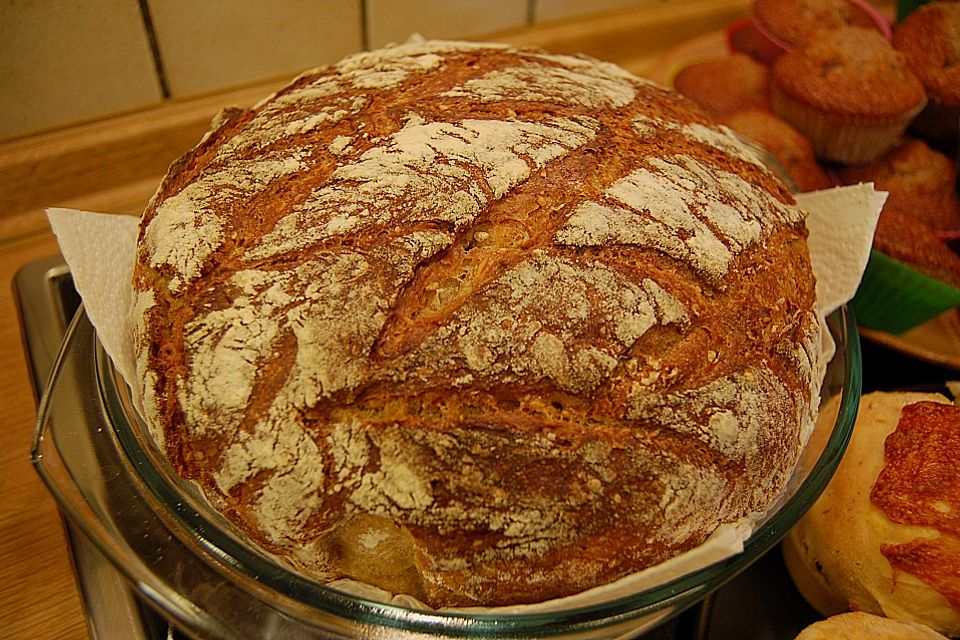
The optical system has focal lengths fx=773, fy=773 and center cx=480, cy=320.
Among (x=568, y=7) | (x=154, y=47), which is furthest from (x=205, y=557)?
(x=568, y=7)

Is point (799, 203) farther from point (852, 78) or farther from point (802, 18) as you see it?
point (802, 18)

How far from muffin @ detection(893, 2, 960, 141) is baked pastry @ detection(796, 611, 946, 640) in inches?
38.7

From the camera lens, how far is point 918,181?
1.31m

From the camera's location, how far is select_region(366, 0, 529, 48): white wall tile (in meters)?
1.41

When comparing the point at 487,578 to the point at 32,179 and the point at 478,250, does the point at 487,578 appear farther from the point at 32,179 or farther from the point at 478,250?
the point at 32,179

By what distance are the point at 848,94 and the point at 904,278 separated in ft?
1.29

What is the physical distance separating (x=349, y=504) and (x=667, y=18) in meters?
1.45

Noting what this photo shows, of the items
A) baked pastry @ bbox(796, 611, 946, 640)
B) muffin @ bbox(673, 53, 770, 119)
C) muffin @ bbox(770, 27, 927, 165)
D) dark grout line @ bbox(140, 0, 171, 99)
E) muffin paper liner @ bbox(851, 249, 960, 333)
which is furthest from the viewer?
muffin @ bbox(673, 53, 770, 119)

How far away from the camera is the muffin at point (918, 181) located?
1.28m

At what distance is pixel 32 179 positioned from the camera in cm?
123

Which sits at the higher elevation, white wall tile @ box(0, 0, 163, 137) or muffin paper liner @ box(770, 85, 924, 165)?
white wall tile @ box(0, 0, 163, 137)

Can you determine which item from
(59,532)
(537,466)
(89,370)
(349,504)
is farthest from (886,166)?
(59,532)

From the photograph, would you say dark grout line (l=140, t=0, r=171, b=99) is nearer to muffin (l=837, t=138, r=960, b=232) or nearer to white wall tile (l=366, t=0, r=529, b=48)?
white wall tile (l=366, t=0, r=529, b=48)

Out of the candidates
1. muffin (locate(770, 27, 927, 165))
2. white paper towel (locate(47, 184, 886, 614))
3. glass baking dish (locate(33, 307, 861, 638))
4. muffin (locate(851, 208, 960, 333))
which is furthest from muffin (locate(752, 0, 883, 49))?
glass baking dish (locate(33, 307, 861, 638))
